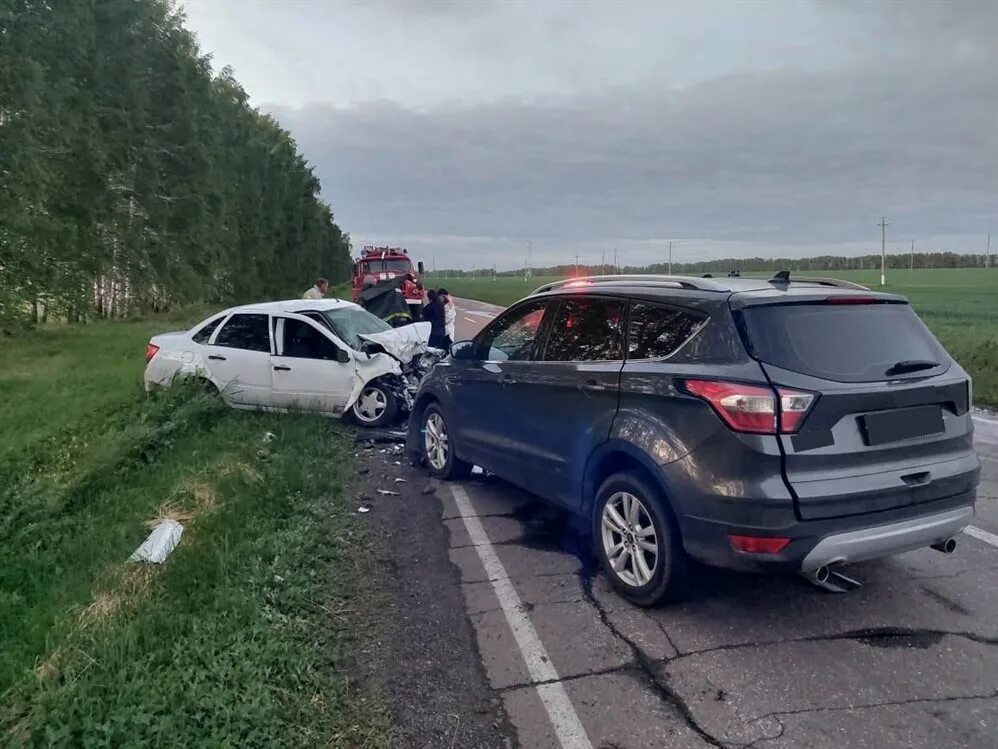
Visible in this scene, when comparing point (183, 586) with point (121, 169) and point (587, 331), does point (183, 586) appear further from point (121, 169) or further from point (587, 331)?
point (121, 169)

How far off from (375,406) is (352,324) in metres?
1.30

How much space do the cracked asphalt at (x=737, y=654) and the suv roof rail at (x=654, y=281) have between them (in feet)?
5.75

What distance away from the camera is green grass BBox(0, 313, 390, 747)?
3.06m

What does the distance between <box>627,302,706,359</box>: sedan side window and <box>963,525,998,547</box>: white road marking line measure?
2.81 m

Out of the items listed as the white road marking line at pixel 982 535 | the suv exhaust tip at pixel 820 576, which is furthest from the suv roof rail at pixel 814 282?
the white road marking line at pixel 982 535

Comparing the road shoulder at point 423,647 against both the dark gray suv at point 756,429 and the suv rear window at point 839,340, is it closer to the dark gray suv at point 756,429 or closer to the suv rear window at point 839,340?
the dark gray suv at point 756,429

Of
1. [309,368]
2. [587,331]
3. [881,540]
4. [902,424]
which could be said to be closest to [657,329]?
[587,331]

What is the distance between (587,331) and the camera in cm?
479

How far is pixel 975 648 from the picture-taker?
362cm

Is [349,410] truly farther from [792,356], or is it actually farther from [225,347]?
[792,356]

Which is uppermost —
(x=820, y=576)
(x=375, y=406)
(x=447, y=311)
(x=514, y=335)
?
(x=447, y=311)

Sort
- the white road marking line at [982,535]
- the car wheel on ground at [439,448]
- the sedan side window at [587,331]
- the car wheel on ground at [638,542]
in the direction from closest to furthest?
the car wheel on ground at [638,542] → the sedan side window at [587,331] → the white road marking line at [982,535] → the car wheel on ground at [439,448]

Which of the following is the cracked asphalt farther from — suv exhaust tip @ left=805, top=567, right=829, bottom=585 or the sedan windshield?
the sedan windshield

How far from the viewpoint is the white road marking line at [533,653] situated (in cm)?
304
